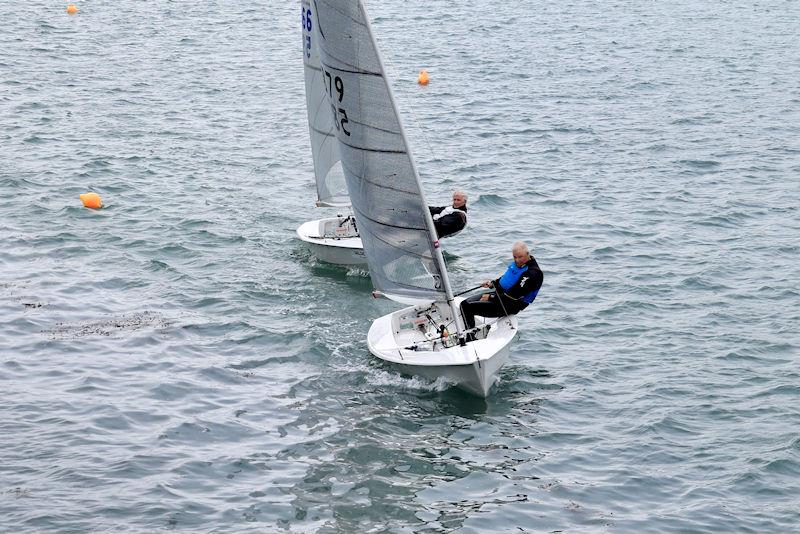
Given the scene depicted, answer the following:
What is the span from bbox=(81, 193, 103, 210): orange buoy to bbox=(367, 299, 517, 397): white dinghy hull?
1060 centimetres

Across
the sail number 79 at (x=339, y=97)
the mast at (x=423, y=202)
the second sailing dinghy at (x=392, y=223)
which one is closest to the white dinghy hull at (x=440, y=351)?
the second sailing dinghy at (x=392, y=223)

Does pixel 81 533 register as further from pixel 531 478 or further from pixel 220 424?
pixel 531 478

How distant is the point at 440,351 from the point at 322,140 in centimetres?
890

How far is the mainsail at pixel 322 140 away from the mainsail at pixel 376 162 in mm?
5579

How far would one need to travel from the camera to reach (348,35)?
19.4m

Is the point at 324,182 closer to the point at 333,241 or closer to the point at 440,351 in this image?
the point at 333,241

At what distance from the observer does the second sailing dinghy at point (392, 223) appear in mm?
19312

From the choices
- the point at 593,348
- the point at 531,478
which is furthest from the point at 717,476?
the point at 593,348

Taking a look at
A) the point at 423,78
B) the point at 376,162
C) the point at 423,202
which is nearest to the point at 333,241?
the point at 376,162

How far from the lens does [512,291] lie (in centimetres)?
2019

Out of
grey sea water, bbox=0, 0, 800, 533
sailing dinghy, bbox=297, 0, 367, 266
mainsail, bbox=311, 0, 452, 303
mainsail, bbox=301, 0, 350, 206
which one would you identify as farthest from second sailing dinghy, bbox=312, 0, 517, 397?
mainsail, bbox=301, 0, 350, 206

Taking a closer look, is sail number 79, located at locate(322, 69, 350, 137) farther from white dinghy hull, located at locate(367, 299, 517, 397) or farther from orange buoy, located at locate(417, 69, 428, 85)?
orange buoy, located at locate(417, 69, 428, 85)

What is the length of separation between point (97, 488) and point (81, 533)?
118cm

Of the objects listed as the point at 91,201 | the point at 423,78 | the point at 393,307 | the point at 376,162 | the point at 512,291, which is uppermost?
the point at 376,162
